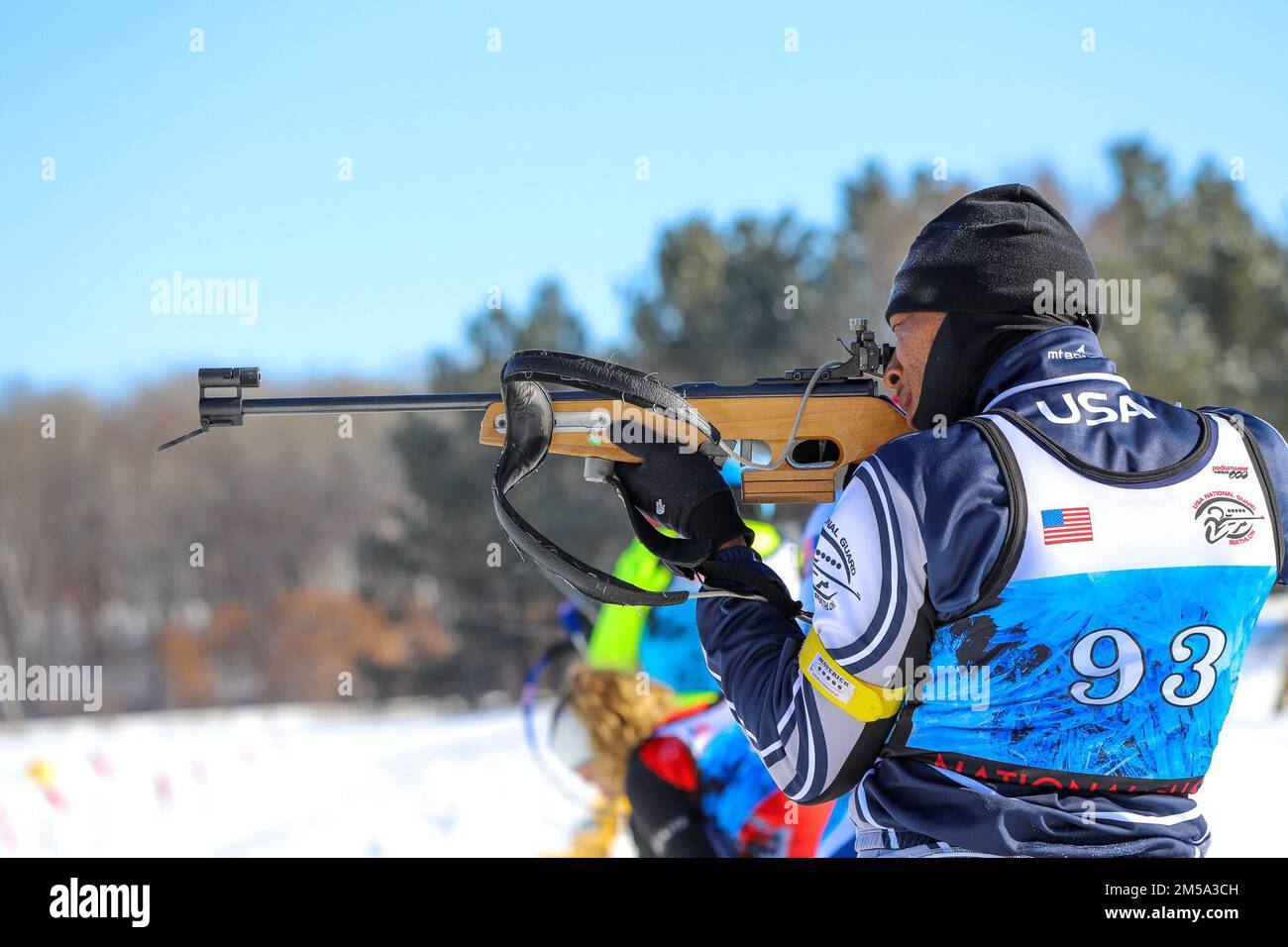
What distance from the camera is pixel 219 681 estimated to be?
36562 mm

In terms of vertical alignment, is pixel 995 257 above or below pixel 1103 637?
above

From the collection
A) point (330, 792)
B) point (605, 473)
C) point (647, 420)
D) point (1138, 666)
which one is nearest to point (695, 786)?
point (605, 473)

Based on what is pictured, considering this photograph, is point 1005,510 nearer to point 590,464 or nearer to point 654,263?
point 590,464

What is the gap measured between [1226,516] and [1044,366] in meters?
→ 0.32

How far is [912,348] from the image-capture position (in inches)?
74.0


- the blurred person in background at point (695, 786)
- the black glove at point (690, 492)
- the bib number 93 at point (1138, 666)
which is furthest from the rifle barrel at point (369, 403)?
the blurred person in background at point (695, 786)

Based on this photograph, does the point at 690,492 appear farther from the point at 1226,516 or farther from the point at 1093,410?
the point at 1226,516

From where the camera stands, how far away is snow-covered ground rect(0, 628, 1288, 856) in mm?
5434

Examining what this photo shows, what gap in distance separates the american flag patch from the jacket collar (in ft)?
0.69

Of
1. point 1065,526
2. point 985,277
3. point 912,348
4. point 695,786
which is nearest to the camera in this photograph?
point 1065,526
